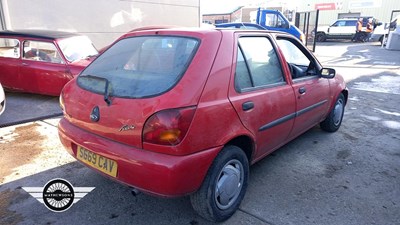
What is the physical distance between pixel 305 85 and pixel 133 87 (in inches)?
78.9

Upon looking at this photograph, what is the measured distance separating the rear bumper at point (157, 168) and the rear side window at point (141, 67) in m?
0.40

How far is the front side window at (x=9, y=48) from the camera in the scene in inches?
235

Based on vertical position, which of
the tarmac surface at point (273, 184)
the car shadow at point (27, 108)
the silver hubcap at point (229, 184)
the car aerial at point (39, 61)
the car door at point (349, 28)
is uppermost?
the car door at point (349, 28)

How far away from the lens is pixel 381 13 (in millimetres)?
33469

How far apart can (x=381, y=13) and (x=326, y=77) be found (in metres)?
36.4

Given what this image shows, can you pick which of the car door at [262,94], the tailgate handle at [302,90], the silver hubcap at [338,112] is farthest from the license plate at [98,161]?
the silver hubcap at [338,112]

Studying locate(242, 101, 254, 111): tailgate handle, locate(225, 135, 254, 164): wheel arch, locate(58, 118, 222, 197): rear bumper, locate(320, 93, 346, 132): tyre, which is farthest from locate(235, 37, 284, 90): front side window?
locate(320, 93, 346, 132): tyre

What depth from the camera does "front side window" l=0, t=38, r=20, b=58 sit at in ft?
19.6

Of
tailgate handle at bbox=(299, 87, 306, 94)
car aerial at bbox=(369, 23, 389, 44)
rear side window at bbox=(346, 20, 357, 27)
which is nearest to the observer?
tailgate handle at bbox=(299, 87, 306, 94)

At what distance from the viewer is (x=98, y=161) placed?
2.32 m

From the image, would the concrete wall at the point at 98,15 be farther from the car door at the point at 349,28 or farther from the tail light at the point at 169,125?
the car door at the point at 349,28

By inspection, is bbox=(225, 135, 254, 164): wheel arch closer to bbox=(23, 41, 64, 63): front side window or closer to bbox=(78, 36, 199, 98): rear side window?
bbox=(78, 36, 199, 98): rear side window

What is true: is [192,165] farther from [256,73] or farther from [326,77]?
[326,77]

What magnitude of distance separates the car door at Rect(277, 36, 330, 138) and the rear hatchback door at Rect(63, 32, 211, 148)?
1372 millimetres
